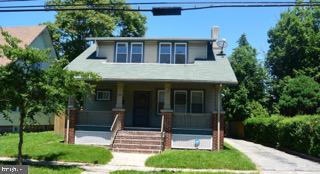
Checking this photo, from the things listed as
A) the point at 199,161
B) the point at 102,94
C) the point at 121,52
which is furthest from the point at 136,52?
the point at 199,161

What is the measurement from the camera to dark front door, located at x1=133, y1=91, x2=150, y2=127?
25812mm

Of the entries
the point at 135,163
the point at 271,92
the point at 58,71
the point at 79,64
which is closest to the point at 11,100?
the point at 58,71

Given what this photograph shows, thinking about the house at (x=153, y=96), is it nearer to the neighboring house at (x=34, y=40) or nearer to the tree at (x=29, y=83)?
the tree at (x=29, y=83)

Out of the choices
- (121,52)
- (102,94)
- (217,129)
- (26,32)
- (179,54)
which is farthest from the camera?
(26,32)

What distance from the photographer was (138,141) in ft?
72.6

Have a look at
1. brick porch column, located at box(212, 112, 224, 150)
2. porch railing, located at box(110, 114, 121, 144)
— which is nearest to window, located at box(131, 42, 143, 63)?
porch railing, located at box(110, 114, 121, 144)

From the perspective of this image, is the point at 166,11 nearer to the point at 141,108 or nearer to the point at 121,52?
the point at 141,108

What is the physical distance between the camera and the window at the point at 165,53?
26.5 m

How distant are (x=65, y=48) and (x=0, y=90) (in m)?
28.6

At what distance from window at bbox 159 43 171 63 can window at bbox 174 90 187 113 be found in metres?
2.09

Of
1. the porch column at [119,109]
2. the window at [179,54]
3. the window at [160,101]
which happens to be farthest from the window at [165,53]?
the porch column at [119,109]

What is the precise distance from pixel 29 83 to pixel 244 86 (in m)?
31.0

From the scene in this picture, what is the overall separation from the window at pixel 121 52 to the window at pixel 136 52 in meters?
0.42

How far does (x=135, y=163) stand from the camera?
59.7 ft
